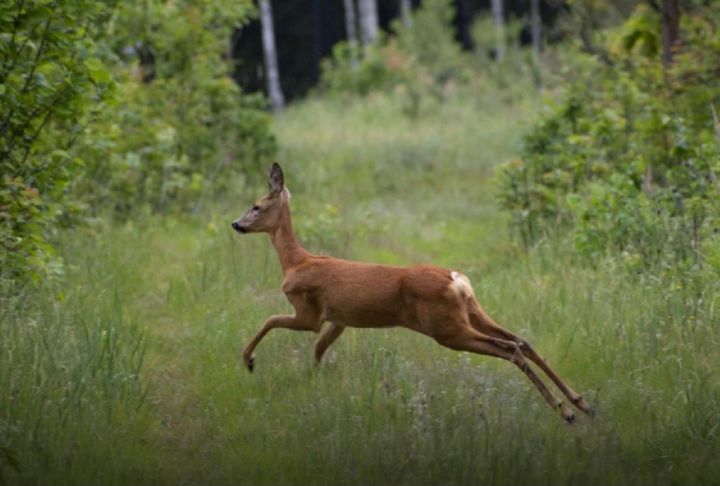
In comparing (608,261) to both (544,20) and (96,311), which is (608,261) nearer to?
(96,311)

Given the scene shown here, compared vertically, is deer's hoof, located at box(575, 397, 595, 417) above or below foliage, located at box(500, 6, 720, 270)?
below

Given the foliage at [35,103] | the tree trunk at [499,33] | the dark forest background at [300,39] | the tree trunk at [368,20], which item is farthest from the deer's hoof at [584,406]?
the tree trunk at [499,33]

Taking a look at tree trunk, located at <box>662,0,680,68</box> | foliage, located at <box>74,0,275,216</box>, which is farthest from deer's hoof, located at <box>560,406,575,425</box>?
foliage, located at <box>74,0,275,216</box>

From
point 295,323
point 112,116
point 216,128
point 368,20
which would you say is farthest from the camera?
point 368,20

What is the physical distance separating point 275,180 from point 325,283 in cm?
103

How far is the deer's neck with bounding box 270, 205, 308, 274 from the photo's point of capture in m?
8.39

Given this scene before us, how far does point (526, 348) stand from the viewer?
293 inches

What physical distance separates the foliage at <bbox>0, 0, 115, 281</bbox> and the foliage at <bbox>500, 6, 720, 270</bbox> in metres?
4.20

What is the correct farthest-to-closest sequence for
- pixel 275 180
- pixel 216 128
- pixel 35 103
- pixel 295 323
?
1. pixel 216 128
2. pixel 35 103
3. pixel 275 180
4. pixel 295 323

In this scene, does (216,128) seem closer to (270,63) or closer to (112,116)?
(112,116)

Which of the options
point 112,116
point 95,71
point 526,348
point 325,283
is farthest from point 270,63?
point 526,348

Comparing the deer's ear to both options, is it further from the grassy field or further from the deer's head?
the grassy field

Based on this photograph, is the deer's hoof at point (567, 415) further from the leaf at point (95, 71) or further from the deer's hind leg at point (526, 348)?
the leaf at point (95, 71)

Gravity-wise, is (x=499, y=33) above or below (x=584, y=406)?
below
